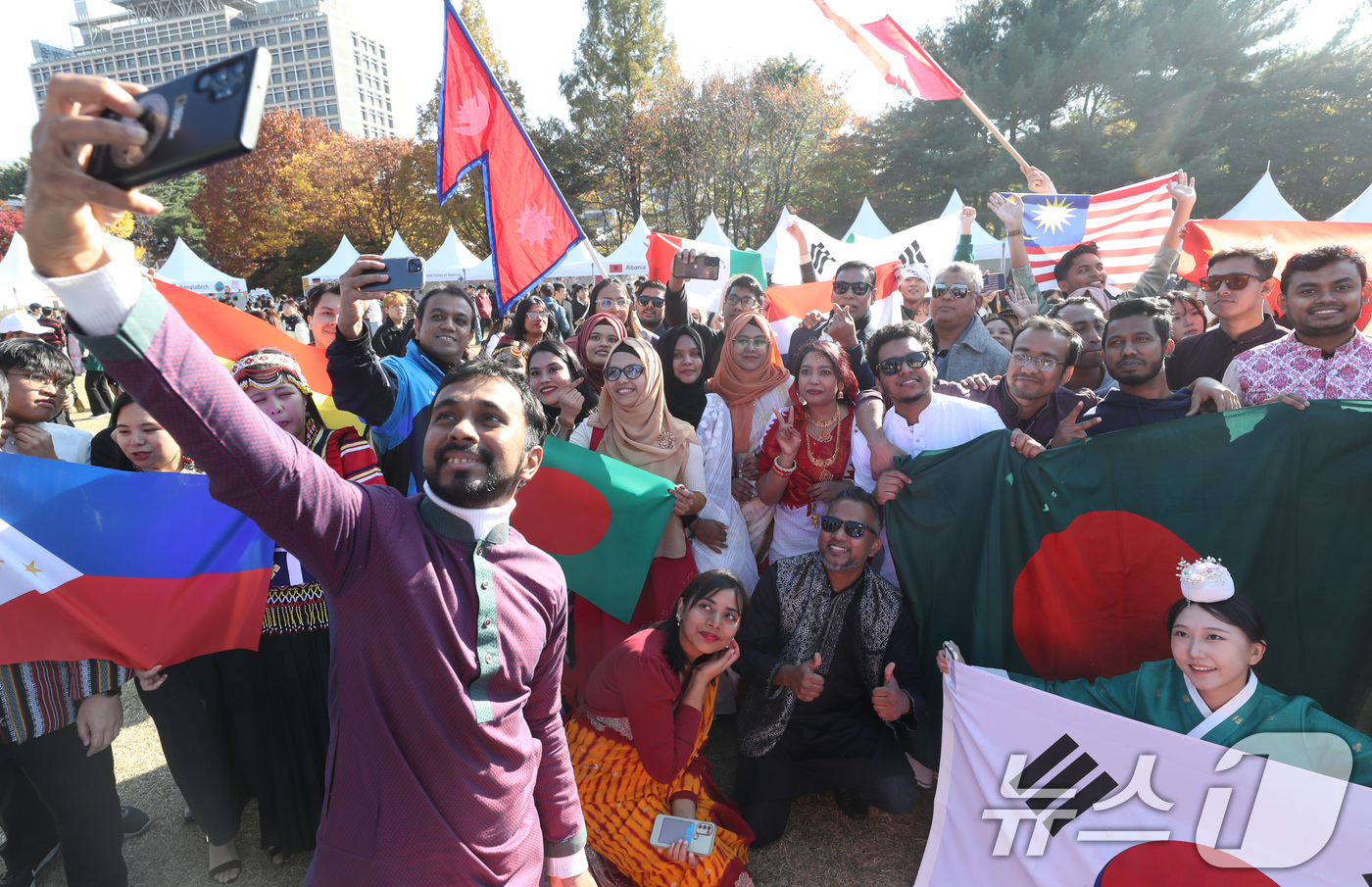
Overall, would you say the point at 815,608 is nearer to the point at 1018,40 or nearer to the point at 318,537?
the point at 318,537

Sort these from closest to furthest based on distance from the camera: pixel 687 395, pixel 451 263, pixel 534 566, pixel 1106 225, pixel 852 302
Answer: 1. pixel 534 566
2. pixel 687 395
3. pixel 852 302
4. pixel 1106 225
5. pixel 451 263

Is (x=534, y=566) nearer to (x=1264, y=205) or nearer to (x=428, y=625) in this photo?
(x=428, y=625)

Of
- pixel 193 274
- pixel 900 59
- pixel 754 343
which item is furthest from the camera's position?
pixel 193 274

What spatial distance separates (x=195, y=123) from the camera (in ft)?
2.85

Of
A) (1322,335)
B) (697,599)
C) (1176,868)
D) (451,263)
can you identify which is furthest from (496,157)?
(451,263)

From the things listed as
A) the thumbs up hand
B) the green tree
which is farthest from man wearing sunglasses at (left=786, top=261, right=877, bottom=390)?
the green tree

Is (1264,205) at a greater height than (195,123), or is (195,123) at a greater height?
(1264,205)

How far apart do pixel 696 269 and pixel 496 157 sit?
1464 millimetres

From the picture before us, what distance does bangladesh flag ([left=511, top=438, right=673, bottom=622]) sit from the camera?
3207mm

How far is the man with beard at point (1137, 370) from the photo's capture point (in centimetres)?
274

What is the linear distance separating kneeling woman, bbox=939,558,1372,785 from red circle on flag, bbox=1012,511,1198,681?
329mm

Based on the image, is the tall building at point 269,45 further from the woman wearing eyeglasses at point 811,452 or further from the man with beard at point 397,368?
the woman wearing eyeglasses at point 811,452

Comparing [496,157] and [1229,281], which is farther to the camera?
[496,157]

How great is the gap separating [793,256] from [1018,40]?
20.1 metres
